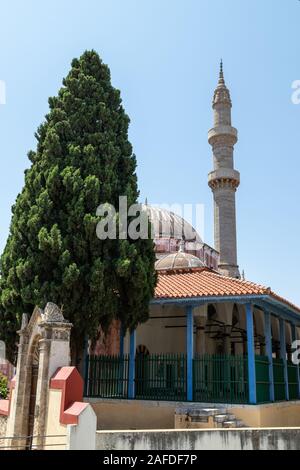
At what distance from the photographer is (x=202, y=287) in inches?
507

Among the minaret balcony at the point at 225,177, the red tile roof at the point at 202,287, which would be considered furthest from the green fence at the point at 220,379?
the minaret balcony at the point at 225,177

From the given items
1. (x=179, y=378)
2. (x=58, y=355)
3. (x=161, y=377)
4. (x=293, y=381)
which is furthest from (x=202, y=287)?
(x=58, y=355)

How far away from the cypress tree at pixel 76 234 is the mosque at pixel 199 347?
4.98 ft

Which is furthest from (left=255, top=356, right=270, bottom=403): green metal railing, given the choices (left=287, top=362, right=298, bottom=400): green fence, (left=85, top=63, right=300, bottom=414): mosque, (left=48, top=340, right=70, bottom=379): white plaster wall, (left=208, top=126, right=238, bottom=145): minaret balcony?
(left=208, top=126, right=238, bottom=145): minaret balcony

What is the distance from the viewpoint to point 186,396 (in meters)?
11.8

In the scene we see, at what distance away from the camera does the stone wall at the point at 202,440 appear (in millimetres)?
7137

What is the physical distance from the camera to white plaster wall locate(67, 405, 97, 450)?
6.90m

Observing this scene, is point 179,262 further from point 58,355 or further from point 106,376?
point 58,355

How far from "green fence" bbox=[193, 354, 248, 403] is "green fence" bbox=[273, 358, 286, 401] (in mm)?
2022

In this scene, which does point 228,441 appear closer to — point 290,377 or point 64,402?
point 64,402

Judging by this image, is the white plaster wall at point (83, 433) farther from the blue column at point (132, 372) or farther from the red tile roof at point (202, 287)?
the red tile roof at point (202, 287)

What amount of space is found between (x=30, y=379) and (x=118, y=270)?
124 inches

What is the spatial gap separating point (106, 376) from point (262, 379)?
13.9ft
